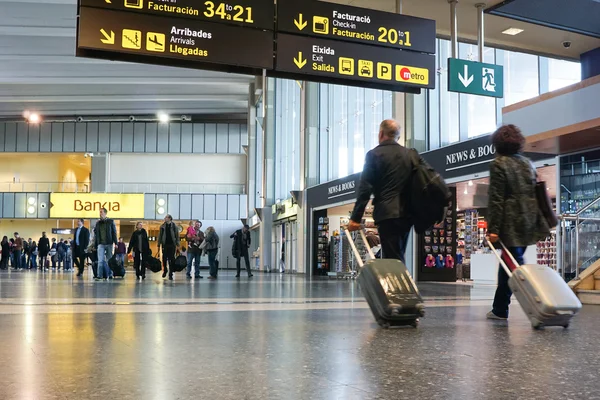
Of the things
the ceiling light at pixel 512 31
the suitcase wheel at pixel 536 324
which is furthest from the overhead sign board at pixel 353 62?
the suitcase wheel at pixel 536 324

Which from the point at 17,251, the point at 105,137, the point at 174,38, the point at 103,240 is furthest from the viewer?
the point at 105,137

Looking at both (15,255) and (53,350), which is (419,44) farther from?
(15,255)

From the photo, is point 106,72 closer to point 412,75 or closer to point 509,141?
point 412,75

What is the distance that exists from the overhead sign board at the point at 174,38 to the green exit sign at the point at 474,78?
3234mm

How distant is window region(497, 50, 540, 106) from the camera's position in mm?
14719

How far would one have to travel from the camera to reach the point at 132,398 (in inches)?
92.2

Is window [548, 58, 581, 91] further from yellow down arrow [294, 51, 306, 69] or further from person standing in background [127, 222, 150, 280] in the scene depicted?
person standing in background [127, 222, 150, 280]

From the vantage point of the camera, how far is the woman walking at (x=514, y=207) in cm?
518

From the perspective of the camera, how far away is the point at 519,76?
1508cm

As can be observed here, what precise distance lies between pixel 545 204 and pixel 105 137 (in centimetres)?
4516

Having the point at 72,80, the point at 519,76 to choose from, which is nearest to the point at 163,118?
the point at 72,80

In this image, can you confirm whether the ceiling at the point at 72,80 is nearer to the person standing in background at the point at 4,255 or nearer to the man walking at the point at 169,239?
the person standing in background at the point at 4,255

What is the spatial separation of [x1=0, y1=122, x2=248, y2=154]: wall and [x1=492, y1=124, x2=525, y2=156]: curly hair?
141ft

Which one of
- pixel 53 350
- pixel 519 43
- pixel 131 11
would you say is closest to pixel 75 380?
pixel 53 350
